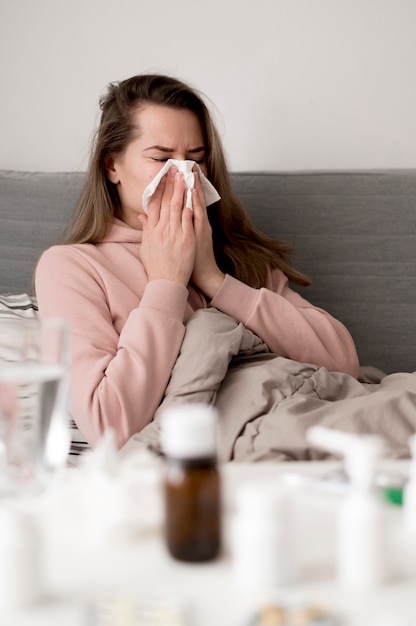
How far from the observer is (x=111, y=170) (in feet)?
6.13

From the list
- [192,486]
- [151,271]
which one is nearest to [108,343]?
[151,271]

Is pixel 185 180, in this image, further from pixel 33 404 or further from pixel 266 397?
pixel 33 404

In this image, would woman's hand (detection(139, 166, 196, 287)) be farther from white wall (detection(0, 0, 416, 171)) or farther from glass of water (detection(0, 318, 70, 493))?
glass of water (detection(0, 318, 70, 493))

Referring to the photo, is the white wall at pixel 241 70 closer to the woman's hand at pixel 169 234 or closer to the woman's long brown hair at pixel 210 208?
the woman's long brown hair at pixel 210 208

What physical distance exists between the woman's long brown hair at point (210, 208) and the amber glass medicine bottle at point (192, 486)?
1.19m

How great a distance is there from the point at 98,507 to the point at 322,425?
582mm

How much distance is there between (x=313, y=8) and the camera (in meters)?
2.08

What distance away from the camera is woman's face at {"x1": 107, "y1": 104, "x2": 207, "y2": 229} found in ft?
5.79

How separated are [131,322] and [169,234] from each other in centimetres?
24

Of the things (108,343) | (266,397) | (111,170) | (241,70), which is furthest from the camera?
(241,70)

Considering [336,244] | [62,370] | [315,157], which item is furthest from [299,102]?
[62,370]

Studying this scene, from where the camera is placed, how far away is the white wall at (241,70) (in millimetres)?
2084

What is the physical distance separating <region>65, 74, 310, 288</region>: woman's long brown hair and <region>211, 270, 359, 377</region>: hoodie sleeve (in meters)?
0.12

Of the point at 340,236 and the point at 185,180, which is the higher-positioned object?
the point at 185,180
